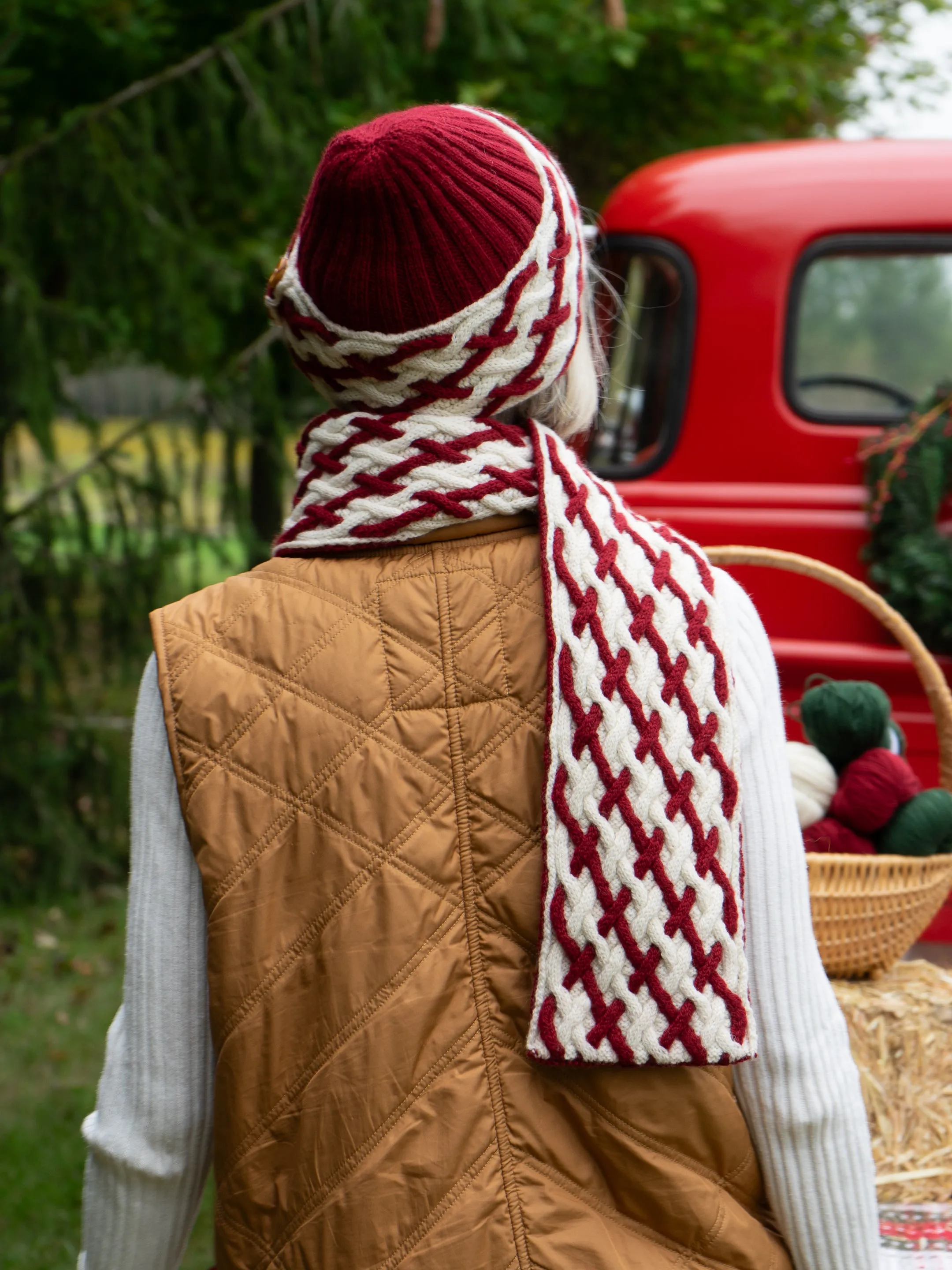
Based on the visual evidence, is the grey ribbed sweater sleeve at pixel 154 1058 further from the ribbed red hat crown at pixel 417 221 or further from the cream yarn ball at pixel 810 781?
the cream yarn ball at pixel 810 781

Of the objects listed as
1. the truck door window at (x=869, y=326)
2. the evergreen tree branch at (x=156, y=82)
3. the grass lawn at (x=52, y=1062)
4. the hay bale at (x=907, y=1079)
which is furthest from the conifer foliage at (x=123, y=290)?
the hay bale at (x=907, y=1079)

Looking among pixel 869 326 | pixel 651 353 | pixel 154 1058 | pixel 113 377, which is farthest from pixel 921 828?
pixel 869 326

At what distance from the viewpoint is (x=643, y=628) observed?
103 centimetres

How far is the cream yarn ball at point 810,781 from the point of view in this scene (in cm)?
197

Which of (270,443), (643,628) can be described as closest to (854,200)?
(270,443)

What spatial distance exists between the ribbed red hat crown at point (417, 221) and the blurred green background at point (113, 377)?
3.24 meters

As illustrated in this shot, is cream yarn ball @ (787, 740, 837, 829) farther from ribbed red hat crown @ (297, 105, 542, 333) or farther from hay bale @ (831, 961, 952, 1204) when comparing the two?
ribbed red hat crown @ (297, 105, 542, 333)

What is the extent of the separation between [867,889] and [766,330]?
7.75 feet

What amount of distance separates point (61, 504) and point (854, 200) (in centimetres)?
290

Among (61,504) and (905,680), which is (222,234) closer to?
(61,504)

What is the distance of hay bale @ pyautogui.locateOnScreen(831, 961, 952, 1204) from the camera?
1937 mm

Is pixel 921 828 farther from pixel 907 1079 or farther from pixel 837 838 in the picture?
pixel 907 1079

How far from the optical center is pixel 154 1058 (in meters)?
1.09

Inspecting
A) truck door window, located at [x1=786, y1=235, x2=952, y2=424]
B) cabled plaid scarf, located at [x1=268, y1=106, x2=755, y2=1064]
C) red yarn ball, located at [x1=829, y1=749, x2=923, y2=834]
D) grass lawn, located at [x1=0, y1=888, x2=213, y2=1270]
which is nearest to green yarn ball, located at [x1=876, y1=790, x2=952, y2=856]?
red yarn ball, located at [x1=829, y1=749, x2=923, y2=834]
